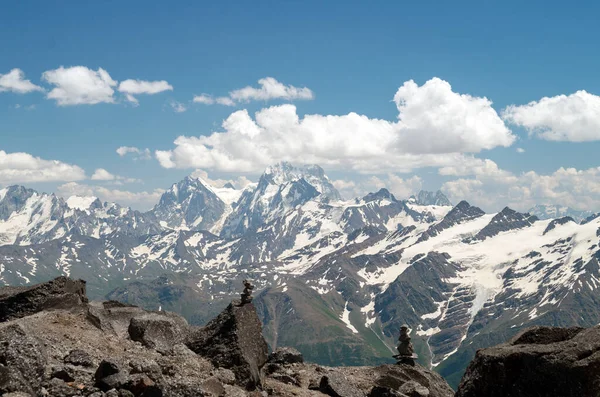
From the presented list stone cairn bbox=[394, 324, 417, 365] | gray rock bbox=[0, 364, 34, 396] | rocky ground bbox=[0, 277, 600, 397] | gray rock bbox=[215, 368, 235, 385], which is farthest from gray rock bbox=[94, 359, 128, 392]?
stone cairn bbox=[394, 324, 417, 365]

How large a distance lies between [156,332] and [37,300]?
6815 millimetres

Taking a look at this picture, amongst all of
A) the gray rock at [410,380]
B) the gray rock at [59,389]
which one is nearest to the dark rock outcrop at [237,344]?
the gray rock at [59,389]

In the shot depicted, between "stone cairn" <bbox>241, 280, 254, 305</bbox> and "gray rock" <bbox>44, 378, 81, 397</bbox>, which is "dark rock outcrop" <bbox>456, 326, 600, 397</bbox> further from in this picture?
"gray rock" <bbox>44, 378, 81, 397</bbox>

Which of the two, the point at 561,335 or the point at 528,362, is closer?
the point at 528,362

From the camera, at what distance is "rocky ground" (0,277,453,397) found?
1733 cm

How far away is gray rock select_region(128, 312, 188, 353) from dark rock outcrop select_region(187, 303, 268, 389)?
223 cm

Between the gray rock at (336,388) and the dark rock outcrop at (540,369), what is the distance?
23.0 ft

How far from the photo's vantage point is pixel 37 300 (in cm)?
2911

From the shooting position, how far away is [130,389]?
17.6 m

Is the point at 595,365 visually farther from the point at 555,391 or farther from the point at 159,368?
the point at 159,368

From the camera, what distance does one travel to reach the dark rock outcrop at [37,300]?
28.3 metres

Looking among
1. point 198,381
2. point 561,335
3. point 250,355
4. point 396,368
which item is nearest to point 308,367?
point 396,368

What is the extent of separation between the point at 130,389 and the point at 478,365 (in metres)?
13.3

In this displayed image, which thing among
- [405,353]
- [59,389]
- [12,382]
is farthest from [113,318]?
[405,353]
